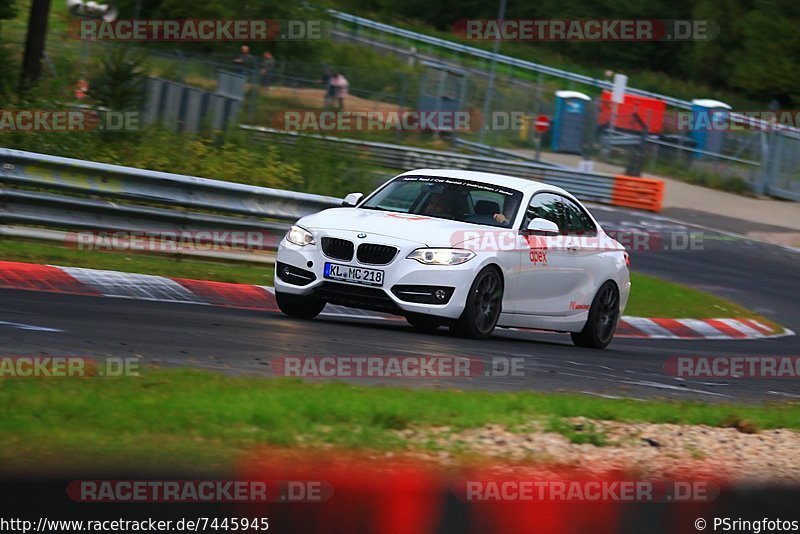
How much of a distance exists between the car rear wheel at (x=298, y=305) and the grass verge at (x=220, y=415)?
3393mm

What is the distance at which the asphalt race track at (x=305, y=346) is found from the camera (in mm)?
8578

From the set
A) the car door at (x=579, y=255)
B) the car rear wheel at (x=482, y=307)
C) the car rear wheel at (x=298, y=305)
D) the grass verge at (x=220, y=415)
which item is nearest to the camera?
the grass verge at (x=220, y=415)

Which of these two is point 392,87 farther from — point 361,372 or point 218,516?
point 218,516

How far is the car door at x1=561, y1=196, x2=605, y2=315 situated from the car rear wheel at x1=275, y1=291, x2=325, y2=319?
249cm

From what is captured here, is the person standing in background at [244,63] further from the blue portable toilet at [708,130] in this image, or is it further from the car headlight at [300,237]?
the car headlight at [300,237]

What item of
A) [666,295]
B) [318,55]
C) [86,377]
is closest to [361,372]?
[86,377]

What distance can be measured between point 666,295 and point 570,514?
1509 cm

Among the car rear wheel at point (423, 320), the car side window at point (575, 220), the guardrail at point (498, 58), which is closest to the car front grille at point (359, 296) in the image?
the car rear wheel at point (423, 320)

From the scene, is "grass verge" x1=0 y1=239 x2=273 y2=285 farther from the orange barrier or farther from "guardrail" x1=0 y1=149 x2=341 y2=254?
the orange barrier

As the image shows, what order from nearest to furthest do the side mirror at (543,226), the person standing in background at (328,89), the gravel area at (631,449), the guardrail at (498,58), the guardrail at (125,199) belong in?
the gravel area at (631,449)
the side mirror at (543,226)
the guardrail at (125,199)
the person standing in background at (328,89)
the guardrail at (498,58)

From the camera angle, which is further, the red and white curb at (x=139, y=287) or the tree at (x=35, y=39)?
the tree at (x=35, y=39)

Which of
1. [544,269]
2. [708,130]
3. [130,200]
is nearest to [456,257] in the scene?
[544,269]

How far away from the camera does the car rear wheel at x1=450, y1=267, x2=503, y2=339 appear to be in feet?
36.8

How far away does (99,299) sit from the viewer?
1122cm
